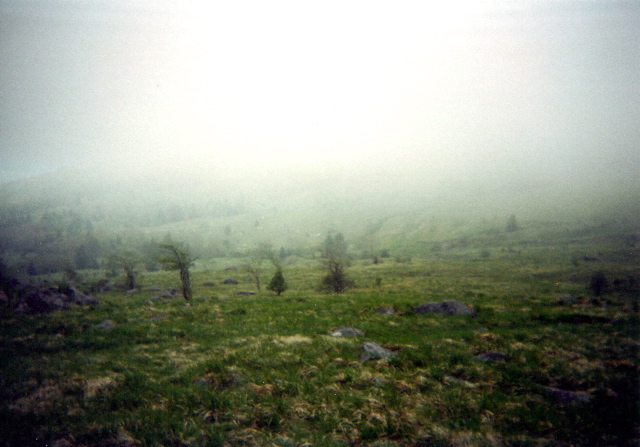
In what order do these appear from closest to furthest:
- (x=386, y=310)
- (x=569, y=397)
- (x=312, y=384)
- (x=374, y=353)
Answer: (x=569, y=397)
(x=312, y=384)
(x=374, y=353)
(x=386, y=310)

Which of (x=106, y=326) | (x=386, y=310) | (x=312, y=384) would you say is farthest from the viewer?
(x=386, y=310)

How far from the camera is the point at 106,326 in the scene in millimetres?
18016

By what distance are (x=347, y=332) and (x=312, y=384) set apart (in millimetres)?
7656

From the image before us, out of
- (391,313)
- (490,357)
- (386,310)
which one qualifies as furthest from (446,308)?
(490,357)

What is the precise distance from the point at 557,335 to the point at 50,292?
139 ft

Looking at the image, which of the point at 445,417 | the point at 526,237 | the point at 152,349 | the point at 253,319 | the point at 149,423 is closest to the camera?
the point at 149,423

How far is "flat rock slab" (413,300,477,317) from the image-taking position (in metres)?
22.5

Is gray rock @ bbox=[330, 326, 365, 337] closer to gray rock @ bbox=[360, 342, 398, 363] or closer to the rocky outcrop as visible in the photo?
gray rock @ bbox=[360, 342, 398, 363]

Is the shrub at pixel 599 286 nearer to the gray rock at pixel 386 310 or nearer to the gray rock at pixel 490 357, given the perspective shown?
the gray rock at pixel 386 310

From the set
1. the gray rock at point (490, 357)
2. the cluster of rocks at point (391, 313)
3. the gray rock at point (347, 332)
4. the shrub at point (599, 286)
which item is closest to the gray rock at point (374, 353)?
the cluster of rocks at point (391, 313)

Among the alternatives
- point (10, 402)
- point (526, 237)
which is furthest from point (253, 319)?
point (526, 237)

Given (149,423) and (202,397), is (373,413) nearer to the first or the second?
(202,397)

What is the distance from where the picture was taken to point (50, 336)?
51.3 feet

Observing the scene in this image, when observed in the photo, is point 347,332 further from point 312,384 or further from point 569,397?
point 569,397
